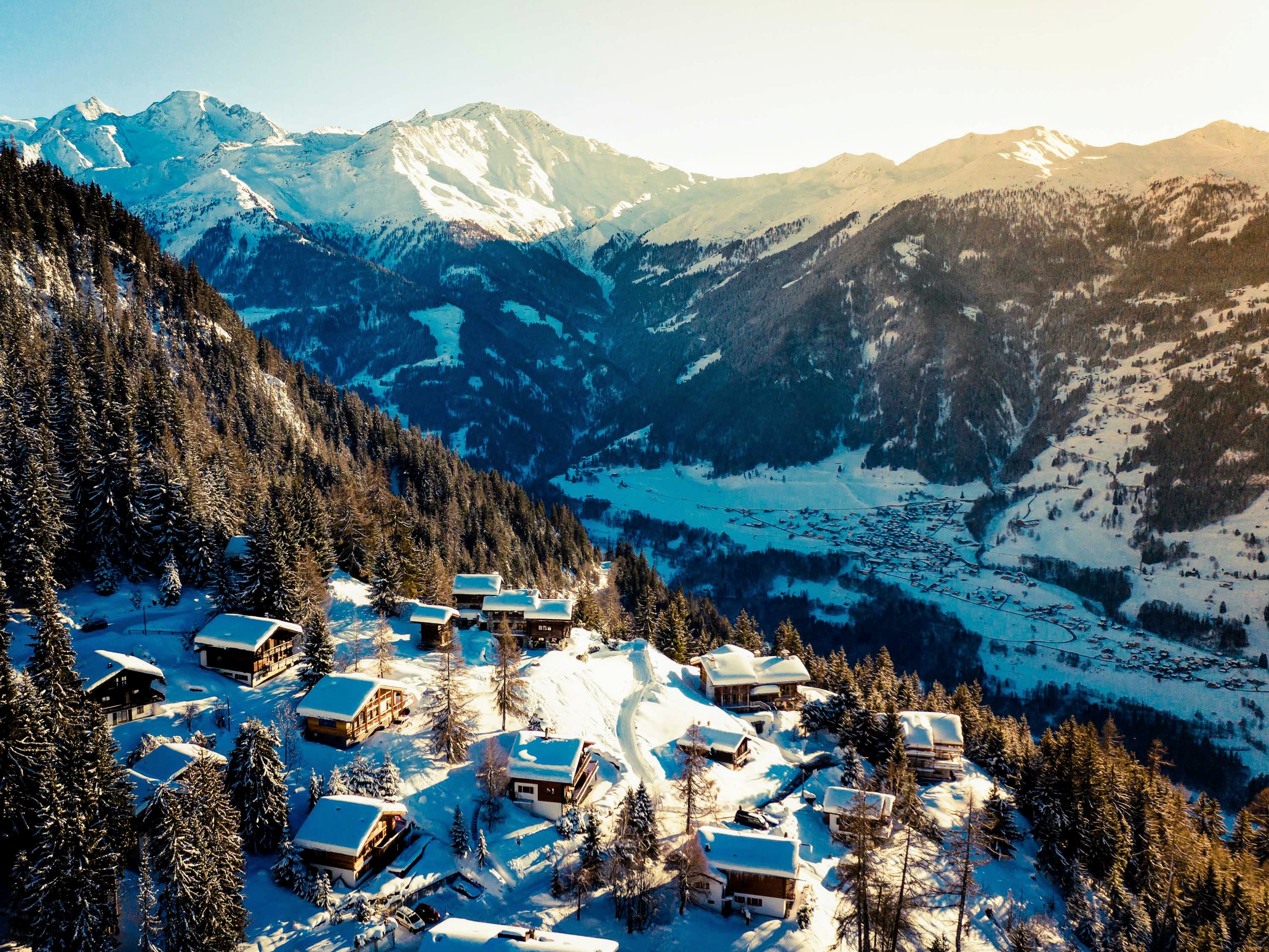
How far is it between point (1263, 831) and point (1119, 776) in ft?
58.1

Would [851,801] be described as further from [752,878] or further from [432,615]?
[432,615]

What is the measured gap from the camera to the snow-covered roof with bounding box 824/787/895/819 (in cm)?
5597

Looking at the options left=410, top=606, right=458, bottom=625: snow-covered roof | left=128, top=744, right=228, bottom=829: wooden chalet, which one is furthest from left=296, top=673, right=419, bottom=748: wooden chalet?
left=410, top=606, right=458, bottom=625: snow-covered roof

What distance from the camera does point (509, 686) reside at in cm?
6203

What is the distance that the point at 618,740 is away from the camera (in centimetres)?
6569

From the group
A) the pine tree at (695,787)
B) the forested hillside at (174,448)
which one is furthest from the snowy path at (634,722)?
the forested hillside at (174,448)

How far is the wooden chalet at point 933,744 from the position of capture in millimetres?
72375

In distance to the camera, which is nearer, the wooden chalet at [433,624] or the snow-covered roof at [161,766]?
the snow-covered roof at [161,766]

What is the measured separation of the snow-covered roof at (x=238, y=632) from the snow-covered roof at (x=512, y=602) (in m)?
25.7

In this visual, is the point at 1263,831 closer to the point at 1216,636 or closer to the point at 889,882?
the point at 889,882

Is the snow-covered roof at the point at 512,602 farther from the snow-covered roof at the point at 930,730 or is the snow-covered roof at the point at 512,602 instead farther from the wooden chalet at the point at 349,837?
the snow-covered roof at the point at 930,730

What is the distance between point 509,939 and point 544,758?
16.8 m

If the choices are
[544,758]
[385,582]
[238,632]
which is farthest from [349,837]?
[385,582]

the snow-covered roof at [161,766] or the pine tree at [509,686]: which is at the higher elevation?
the snow-covered roof at [161,766]
